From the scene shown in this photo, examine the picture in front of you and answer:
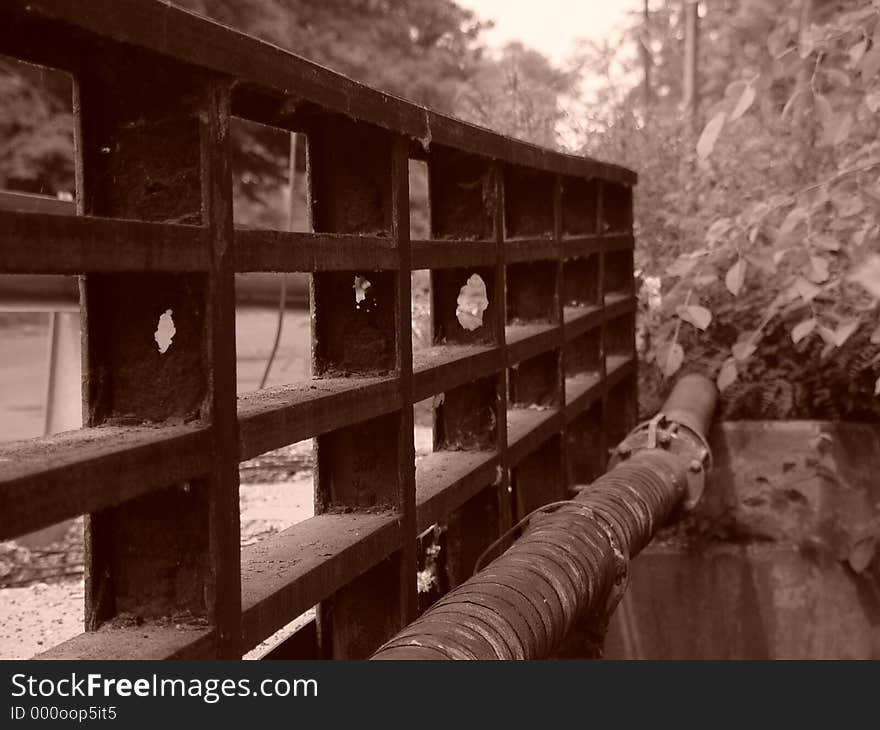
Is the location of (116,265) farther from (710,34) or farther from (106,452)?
(710,34)

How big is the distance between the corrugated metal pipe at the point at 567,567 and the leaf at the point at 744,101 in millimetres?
1355

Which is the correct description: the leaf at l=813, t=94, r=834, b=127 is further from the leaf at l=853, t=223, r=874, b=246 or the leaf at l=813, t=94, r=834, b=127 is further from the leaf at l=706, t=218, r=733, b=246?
the leaf at l=706, t=218, r=733, b=246

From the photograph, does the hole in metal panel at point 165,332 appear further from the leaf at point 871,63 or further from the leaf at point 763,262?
the leaf at point 763,262

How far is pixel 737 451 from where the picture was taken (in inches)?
263

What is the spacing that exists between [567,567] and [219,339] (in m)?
1.48

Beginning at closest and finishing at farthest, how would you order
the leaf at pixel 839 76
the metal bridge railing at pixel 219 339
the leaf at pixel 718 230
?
1. the metal bridge railing at pixel 219 339
2. the leaf at pixel 839 76
3. the leaf at pixel 718 230

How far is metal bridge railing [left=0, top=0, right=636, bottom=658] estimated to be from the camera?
1854 mm

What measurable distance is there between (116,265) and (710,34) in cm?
3898

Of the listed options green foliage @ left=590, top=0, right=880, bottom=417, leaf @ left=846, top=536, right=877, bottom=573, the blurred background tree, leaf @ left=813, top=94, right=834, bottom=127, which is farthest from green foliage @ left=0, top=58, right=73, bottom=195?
leaf @ left=813, top=94, right=834, bottom=127

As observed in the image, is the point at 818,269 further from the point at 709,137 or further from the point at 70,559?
the point at 70,559

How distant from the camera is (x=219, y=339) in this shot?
211 centimetres

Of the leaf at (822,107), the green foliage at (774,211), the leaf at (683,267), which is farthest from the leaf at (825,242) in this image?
the leaf at (683,267)

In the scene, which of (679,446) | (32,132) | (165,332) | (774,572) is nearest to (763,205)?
(679,446)

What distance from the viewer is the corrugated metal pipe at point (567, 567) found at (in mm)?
2598
